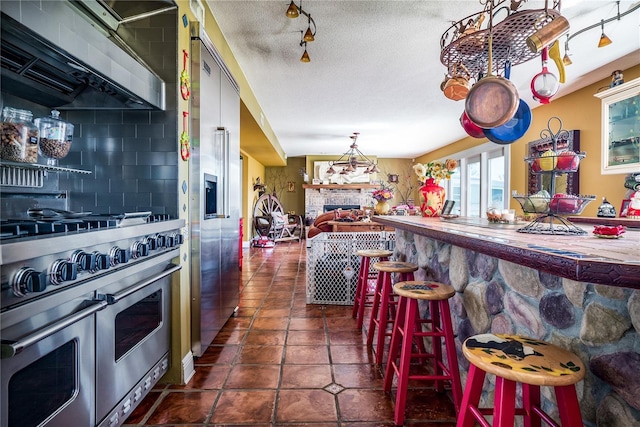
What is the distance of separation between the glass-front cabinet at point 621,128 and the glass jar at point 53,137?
14.6 feet

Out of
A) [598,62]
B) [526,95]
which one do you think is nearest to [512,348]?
[598,62]

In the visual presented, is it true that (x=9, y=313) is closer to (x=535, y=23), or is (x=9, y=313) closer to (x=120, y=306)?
(x=120, y=306)

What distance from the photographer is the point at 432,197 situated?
2.91 meters

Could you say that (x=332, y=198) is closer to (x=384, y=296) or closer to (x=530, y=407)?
(x=384, y=296)

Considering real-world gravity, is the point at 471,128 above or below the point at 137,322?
above

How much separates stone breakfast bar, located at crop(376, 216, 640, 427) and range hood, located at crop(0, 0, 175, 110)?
163 centimetres

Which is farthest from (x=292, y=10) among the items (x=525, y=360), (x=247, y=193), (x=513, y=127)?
(x=247, y=193)

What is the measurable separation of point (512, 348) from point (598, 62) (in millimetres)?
4103

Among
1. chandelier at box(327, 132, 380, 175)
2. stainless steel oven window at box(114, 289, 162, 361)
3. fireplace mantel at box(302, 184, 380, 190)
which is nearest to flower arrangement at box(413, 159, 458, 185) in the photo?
stainless steel oven window at box(114, 289, 162, 361)

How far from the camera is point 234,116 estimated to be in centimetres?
311

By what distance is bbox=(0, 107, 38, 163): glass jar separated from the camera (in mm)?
1377

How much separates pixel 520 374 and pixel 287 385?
4.84 ft

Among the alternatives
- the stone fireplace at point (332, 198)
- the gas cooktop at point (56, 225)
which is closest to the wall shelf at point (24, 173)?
the gas cooktop at point (56, 225)

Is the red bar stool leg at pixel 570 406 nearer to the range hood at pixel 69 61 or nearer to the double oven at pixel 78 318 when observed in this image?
the double oven at pixel 78 318
